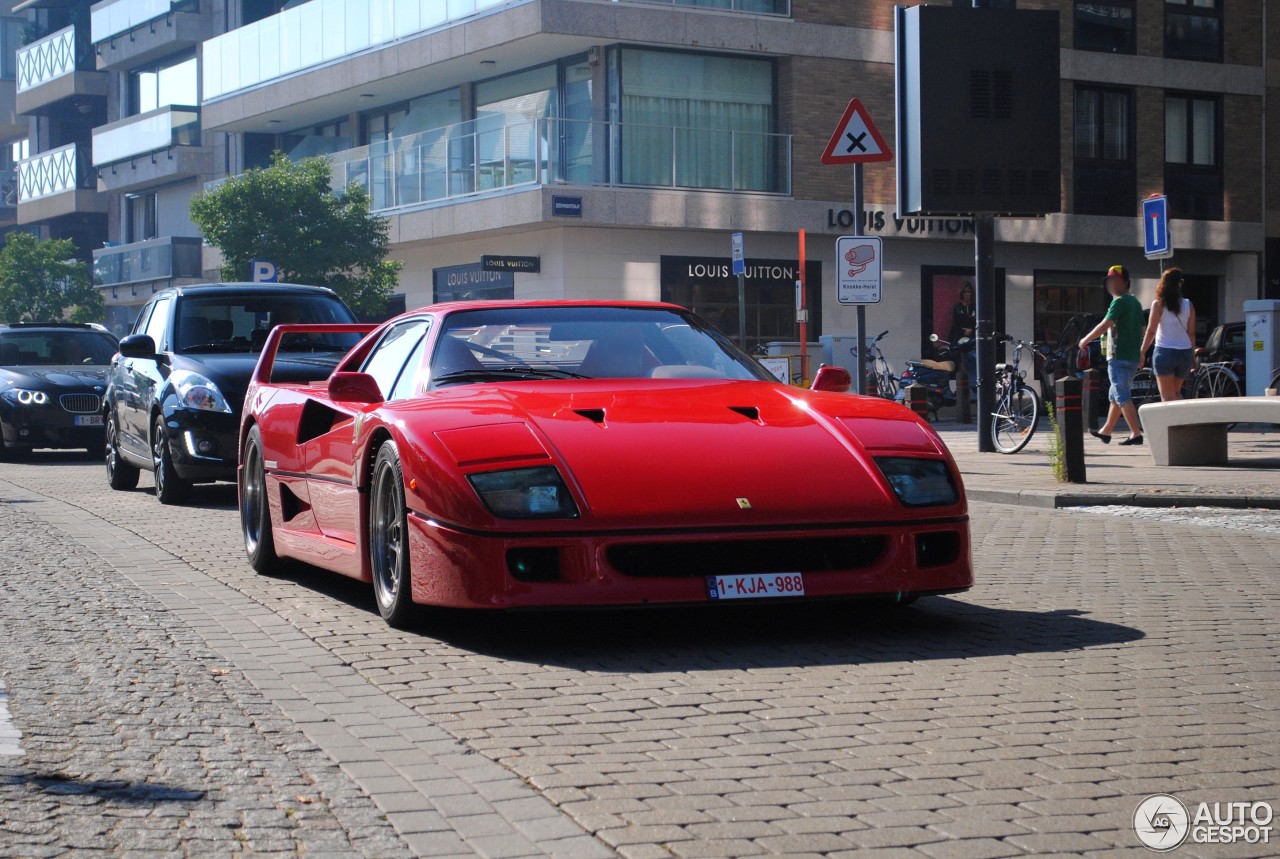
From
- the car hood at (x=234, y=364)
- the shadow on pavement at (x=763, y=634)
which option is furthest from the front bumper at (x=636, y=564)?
the car hood at (x=234, y=364)

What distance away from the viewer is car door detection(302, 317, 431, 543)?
7.55 metres

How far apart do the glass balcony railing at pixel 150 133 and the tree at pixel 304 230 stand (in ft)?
49.4

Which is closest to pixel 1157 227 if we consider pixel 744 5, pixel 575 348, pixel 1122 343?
pixel 1122 343

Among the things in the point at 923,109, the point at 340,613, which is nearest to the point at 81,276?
the point at 923,109

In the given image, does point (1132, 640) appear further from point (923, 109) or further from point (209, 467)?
point (923, 109)

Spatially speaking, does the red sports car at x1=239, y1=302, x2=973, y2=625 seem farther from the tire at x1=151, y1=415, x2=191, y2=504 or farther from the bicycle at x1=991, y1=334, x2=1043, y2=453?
the bicycle at x1=991, y1=334, x2=1043, y2=453

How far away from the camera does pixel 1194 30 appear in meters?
40.1

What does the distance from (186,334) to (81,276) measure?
38949 mm

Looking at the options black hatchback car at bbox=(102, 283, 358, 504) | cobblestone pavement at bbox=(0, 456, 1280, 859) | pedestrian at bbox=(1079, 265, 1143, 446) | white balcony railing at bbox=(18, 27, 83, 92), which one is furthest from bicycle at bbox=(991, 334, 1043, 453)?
white balcony railing at bbox=(18, 27, 83, 92)

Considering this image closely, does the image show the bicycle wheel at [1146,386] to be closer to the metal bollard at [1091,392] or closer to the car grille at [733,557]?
the metal bollard at [1091,392]

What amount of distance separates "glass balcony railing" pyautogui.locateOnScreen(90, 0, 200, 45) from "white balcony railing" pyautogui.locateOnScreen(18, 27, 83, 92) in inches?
92.5

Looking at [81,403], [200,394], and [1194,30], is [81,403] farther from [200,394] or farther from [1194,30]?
[1194,30]

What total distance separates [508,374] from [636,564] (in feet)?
5.08

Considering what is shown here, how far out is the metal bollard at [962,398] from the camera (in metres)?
28.2
